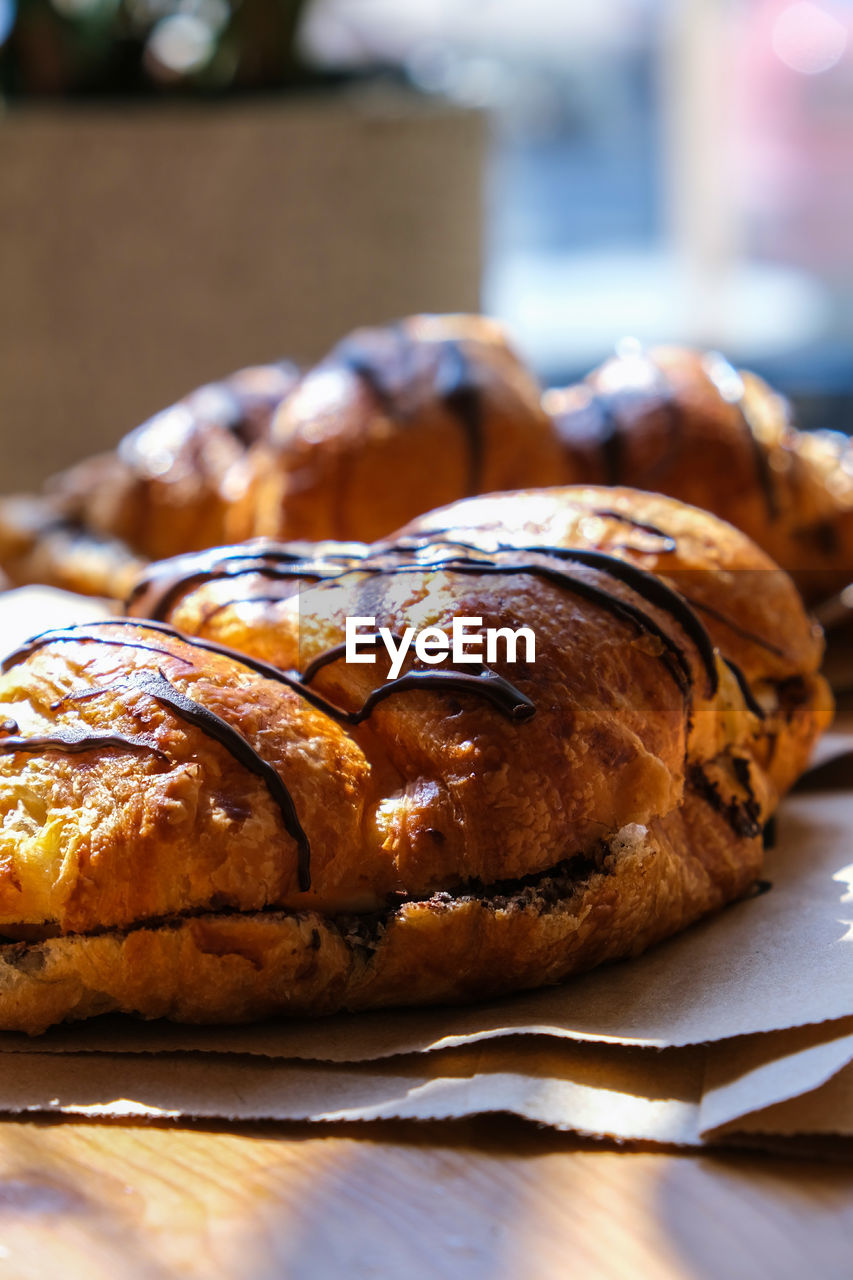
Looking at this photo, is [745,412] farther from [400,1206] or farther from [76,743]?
[400,1206]

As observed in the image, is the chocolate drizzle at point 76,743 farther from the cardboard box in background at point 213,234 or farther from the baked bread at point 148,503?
the cardboard box in background at point 213,234

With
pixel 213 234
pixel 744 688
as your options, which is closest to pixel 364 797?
pixel 744 688

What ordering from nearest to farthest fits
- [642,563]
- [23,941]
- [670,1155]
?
[670,1155] → [23,941] → [642,563]

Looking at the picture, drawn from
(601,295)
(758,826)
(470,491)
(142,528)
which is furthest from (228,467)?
(601,295)

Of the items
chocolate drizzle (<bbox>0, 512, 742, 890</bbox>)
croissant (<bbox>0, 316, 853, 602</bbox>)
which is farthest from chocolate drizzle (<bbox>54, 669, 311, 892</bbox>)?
croissant (<bbox>0, 316, 853, 602</bbox>)

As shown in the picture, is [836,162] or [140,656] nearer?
[140,656]

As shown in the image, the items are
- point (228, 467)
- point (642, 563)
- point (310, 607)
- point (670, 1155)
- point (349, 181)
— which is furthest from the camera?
point (349, 181)

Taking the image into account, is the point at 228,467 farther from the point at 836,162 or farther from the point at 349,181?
the point at 836,162
